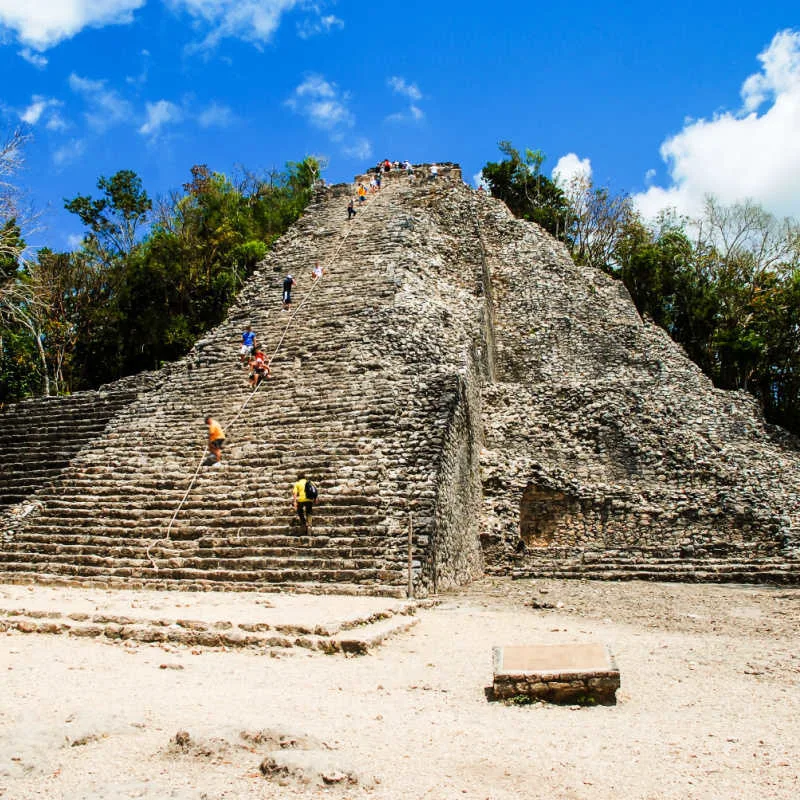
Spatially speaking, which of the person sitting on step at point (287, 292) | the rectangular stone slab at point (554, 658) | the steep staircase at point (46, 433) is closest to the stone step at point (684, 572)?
the rectangular stone slab at point (554, 658)

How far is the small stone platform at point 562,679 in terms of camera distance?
422 centimetres

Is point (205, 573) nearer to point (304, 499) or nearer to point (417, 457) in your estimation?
point (304, 499)

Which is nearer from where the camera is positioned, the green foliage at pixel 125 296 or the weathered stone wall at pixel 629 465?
the weathered stone wall at pixel 629 465

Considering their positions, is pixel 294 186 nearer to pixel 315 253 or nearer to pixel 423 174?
pixel 423 174

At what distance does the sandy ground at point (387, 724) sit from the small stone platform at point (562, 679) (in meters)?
0.12

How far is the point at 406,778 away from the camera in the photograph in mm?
2994

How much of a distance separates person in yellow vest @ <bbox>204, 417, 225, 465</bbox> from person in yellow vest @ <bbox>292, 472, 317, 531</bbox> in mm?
2081

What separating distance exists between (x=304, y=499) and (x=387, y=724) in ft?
17.2

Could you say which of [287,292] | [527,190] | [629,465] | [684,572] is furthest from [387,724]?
[527,190]

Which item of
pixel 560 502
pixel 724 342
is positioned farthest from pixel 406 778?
pixel 724 342

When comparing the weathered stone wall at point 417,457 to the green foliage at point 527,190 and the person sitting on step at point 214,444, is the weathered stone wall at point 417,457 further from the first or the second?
the green foliage at point 527,190

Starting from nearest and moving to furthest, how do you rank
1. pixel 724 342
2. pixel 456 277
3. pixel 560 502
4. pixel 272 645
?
pixel 272 645, pixel 560 502, pixel 456 277, pixel 724 342

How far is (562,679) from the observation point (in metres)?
4.27

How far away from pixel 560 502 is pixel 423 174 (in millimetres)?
15465
